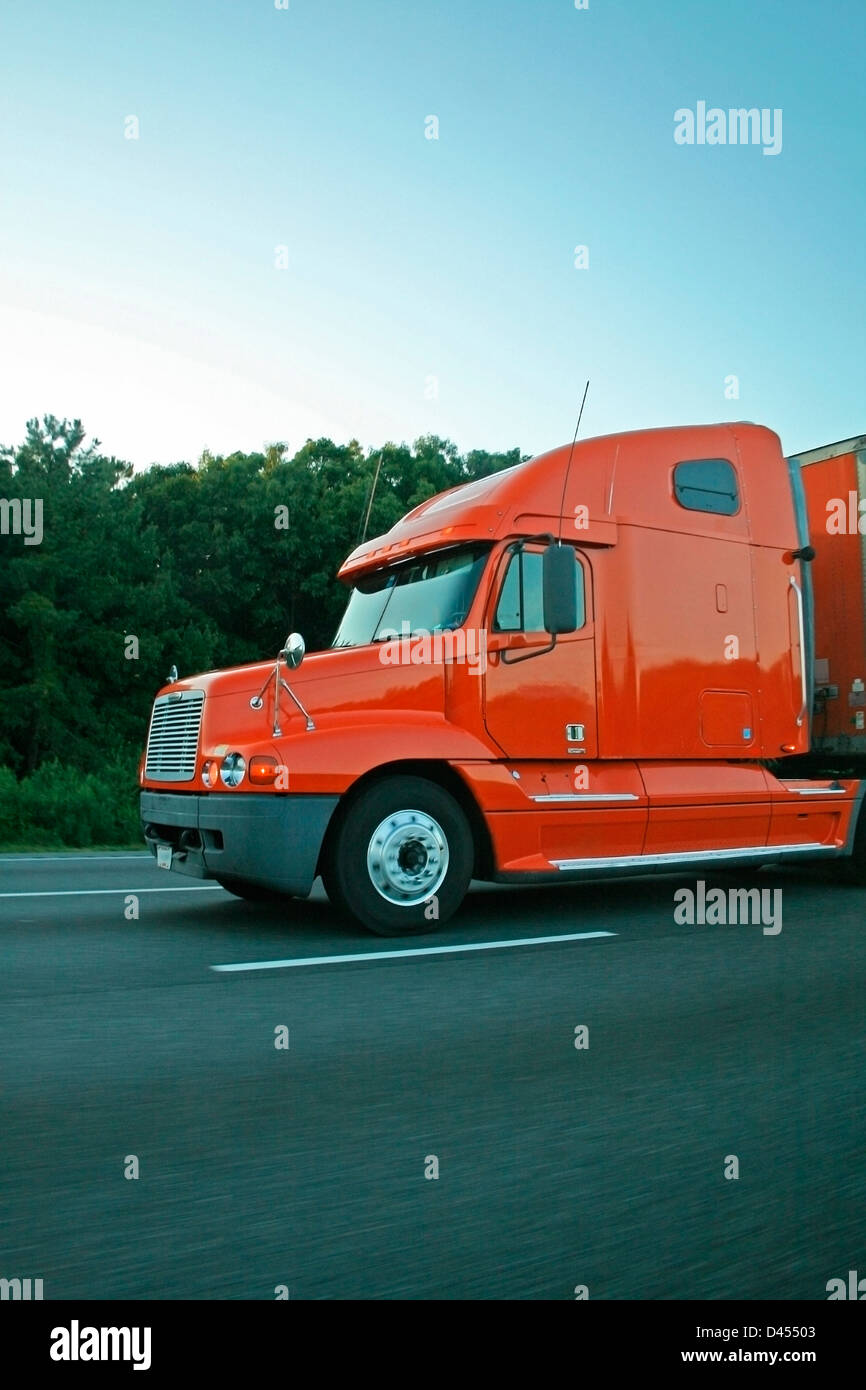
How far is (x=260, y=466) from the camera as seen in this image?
48.5m

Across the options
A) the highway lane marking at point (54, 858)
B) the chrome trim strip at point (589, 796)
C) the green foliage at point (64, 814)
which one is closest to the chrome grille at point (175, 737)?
the chrome trim strip at point (589, 796)

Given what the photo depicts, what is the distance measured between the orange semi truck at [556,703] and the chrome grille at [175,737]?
3 cm

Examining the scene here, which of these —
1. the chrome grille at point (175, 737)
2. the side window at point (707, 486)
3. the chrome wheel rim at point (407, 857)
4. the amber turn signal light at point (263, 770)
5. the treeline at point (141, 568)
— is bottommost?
the chrome wheel rim at point (407, 857)

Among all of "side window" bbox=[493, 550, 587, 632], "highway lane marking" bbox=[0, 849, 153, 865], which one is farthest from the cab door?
"highway lane marking" bbox=[0, 849, 153, 865]

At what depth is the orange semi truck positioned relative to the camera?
7547mm

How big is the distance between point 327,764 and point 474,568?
1.89m

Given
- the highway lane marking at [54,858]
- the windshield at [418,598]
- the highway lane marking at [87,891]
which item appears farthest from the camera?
the highway lane marking at [54,858]

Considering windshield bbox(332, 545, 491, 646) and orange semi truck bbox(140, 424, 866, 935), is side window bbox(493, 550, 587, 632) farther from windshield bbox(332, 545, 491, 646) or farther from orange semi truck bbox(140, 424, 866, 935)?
windshield bbox(332, 545, 491, 646)

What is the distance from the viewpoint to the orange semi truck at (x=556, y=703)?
7.55m

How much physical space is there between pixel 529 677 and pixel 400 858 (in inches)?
64.8

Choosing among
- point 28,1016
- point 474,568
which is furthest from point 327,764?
point 28,1016

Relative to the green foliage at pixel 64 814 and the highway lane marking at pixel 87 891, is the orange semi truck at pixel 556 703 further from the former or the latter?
the green foliage at pixel 64 814

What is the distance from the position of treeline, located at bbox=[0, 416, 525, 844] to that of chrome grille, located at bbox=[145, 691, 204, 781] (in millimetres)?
22527

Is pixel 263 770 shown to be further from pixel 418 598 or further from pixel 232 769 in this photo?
pixel 418 598
